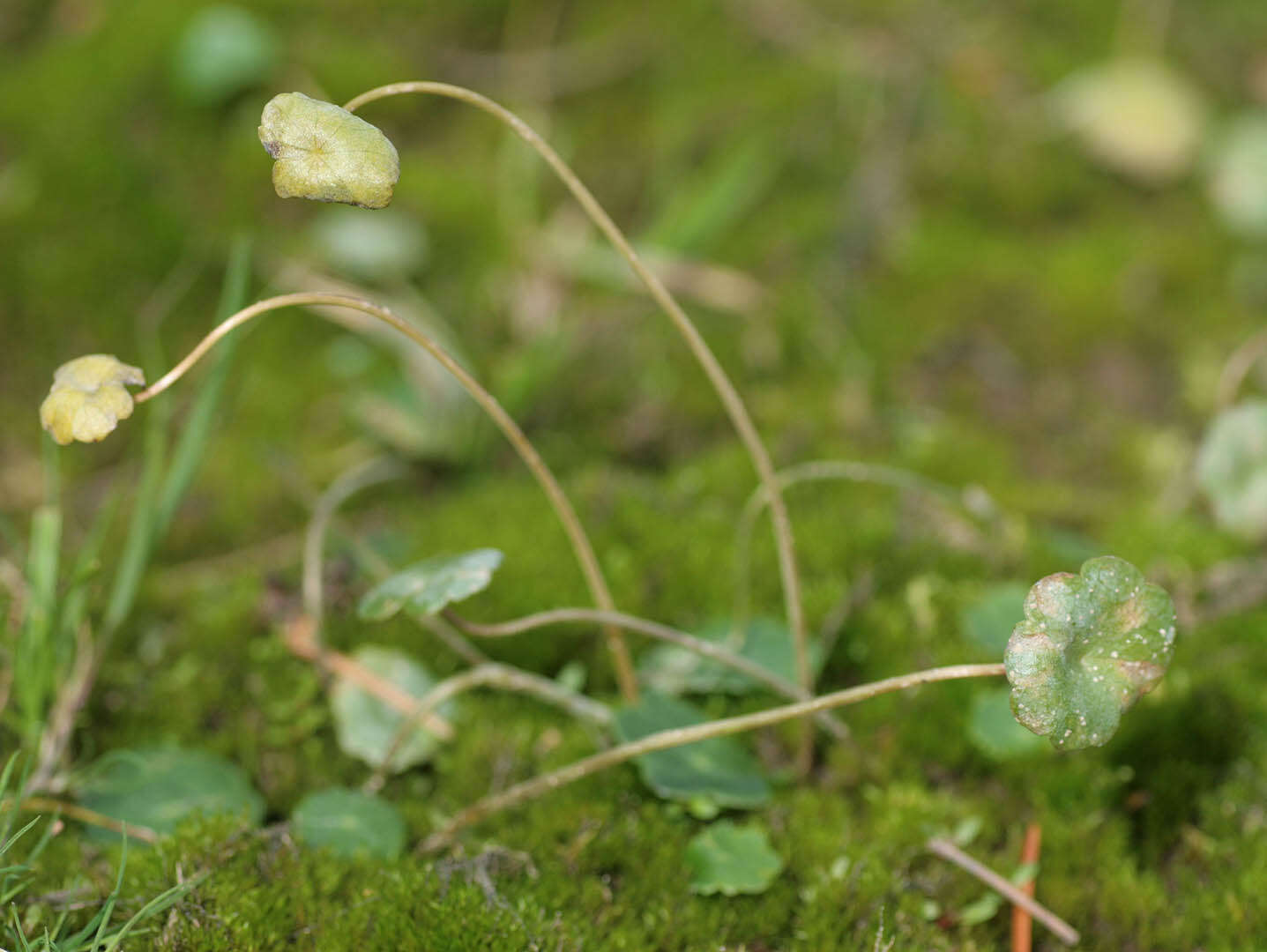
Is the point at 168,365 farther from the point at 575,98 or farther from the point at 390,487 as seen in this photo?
the point at 575,98

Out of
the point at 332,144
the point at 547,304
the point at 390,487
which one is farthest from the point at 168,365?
the point at 332,144

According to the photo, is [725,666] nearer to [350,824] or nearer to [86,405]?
[350,824]

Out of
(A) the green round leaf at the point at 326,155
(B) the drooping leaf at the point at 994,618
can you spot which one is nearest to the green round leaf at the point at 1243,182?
(B) the drooping leaf at the point at 994,618

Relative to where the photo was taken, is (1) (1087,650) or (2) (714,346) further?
(2) (714,346)

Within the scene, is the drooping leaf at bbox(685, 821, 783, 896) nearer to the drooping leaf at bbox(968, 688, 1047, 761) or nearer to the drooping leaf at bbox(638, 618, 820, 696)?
the drooping leaf at bbox(638, 618, 820, 696)

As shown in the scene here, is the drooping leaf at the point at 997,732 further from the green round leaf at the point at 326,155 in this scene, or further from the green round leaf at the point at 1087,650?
the green round leaf at the point at 326,155

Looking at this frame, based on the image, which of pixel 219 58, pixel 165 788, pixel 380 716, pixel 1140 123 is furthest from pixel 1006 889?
pixel 219 58
